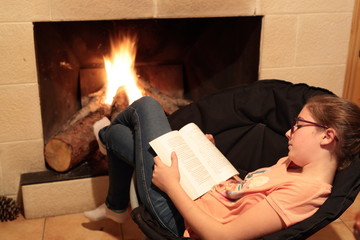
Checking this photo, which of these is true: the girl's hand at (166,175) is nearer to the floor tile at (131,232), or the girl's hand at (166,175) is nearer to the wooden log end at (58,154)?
the floor tile at (131,232)

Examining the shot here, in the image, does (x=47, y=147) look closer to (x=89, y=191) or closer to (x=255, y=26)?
(x=89, y=191)

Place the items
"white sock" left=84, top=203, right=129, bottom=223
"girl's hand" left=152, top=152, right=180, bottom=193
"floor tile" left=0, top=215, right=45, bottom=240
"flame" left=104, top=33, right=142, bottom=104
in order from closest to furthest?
"girl's hand" left=152, top=152, right=180, bottom=193 → "white sock" left=84, top=203, right=129, bottom=223 → "floor tile" left=0, top=215, right=45, bottom=240 → "flame" left=104, top=33, right=142, bottom=104

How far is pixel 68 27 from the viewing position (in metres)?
2.15

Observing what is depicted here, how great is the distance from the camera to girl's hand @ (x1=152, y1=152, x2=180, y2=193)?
1.33 meters

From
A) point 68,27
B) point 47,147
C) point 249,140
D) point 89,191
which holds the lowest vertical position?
point 89,191

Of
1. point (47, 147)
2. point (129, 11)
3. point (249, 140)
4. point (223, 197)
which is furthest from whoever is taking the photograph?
point (47, 147)

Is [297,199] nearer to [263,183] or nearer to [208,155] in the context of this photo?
[263,183]

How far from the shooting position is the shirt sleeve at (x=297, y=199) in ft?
3.83

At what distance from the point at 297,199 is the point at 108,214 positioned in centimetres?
87

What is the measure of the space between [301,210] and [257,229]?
143 millimetres

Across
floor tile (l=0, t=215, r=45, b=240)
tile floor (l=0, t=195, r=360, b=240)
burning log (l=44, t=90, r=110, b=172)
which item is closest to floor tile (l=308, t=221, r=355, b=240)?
tile floor (l=0, t=195, r=360, b=240)

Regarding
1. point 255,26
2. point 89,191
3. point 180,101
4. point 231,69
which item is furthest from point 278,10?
point 89,191

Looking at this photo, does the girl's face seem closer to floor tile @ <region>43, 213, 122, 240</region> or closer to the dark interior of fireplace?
the dark interior of fireplace

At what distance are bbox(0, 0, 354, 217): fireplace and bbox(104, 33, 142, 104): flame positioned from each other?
0.84 feet
